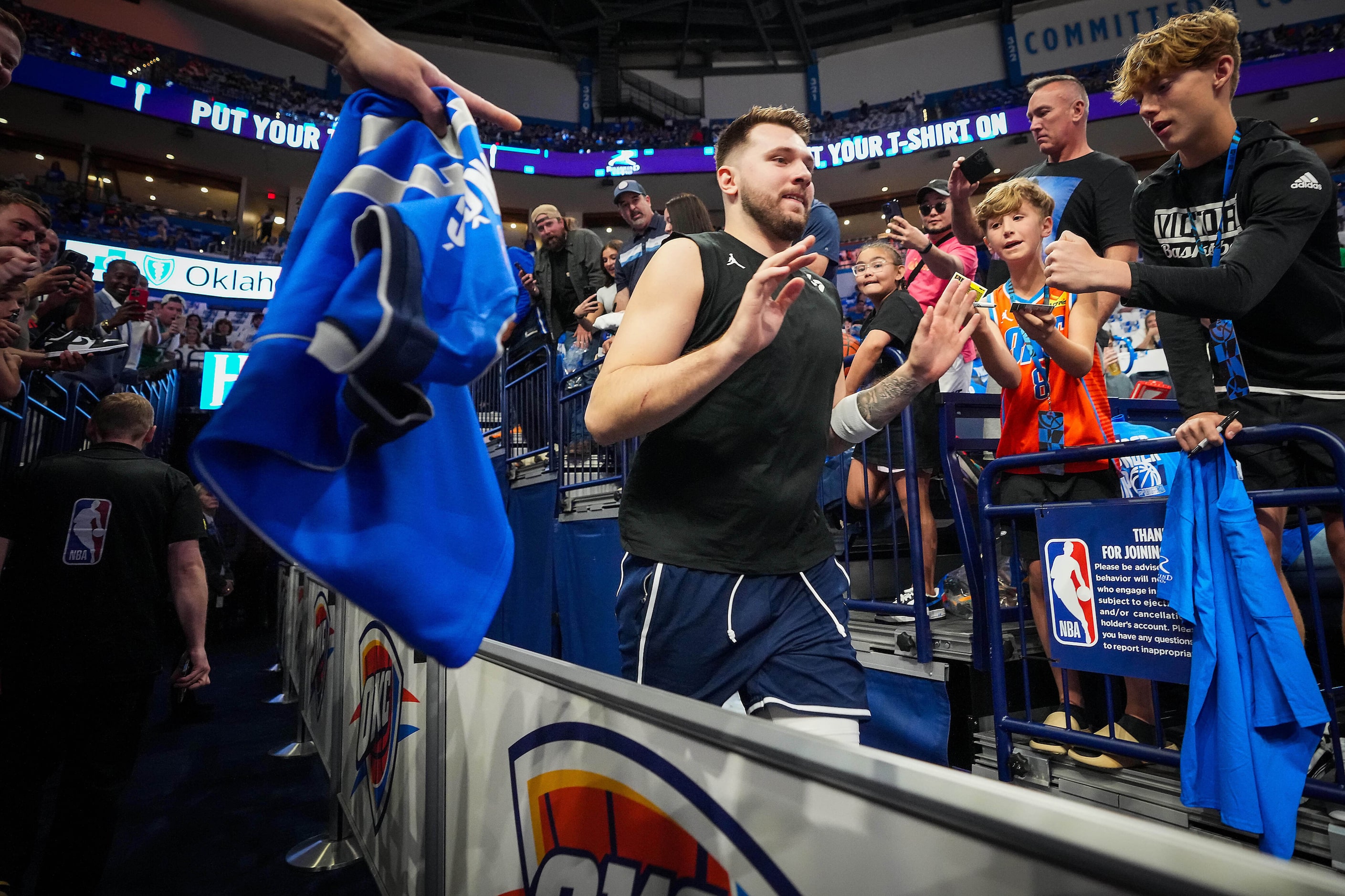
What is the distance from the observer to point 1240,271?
1896 mm

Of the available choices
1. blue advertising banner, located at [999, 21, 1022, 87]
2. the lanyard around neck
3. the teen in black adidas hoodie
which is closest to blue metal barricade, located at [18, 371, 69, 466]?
the teen in black adidas hoodie

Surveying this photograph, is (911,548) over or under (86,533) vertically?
under

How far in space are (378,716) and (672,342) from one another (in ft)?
6.59

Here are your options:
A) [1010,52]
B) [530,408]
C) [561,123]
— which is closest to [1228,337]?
[530,408]

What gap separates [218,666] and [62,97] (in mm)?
16846

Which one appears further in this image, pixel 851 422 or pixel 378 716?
pixel 378 716

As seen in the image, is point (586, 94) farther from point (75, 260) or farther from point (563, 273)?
point (75, 260)

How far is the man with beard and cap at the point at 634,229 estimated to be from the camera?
5.48m

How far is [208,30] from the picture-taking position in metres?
21.2

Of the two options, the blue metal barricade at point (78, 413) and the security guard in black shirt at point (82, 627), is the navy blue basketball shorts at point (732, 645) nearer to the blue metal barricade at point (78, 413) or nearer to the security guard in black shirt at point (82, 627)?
the security guard in black shirt at point (82, 627)

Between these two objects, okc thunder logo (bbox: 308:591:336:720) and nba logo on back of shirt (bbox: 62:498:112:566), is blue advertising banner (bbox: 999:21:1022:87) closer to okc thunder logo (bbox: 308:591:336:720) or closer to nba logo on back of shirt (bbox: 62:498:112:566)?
okc thunder logo (bbox: 308:591:336:720)

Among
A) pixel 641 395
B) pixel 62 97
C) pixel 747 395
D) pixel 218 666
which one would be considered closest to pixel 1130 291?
pixel 747 395

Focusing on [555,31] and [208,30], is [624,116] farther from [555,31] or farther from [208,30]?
[208,30]

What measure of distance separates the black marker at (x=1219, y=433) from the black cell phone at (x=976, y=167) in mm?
1598
